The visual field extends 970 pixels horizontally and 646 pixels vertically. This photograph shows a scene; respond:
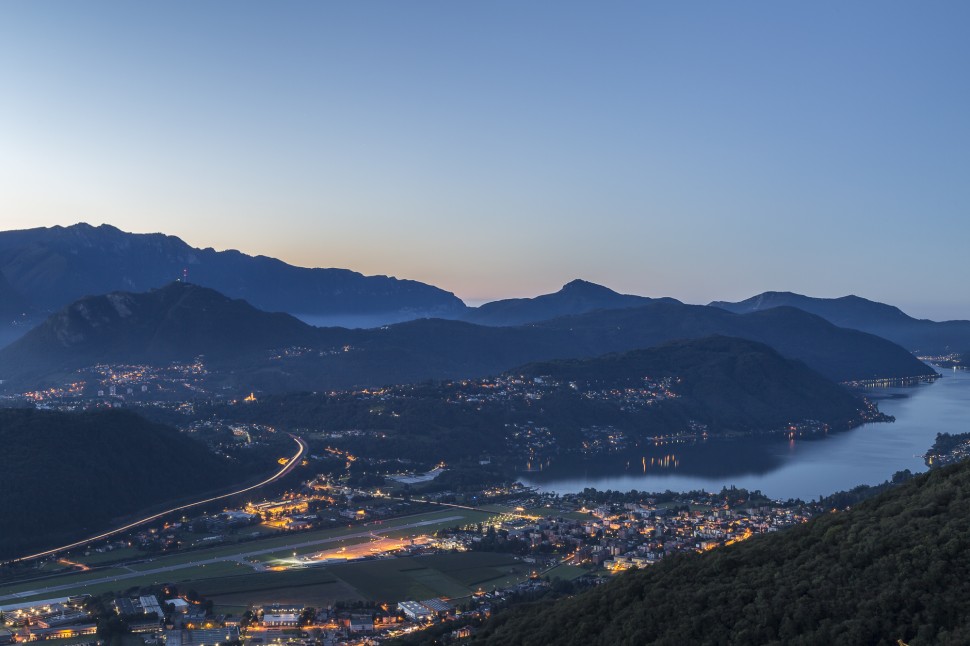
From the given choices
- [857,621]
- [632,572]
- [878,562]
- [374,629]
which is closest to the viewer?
[857,621]

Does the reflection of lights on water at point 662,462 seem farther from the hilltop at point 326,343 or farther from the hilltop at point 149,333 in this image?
the hilltop at point 149,333

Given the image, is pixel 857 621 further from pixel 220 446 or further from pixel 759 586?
pixel 220 446

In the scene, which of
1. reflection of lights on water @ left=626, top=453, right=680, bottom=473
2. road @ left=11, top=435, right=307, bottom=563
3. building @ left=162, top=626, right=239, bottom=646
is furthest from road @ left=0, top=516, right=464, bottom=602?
reflection of lights on water @ left=626, top=453, right=680, bottom=473

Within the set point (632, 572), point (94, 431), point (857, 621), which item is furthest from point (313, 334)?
point (857, 621)

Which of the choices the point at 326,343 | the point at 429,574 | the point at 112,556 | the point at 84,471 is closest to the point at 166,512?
the point at 84,471

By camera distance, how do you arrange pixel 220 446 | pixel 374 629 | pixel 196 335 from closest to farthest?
1. pixel 374 629
2. pixel 220 446
3. pixel 196 335

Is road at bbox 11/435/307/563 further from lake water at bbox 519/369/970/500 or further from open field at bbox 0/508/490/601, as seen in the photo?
lake water at bbox 519/369/970/500
